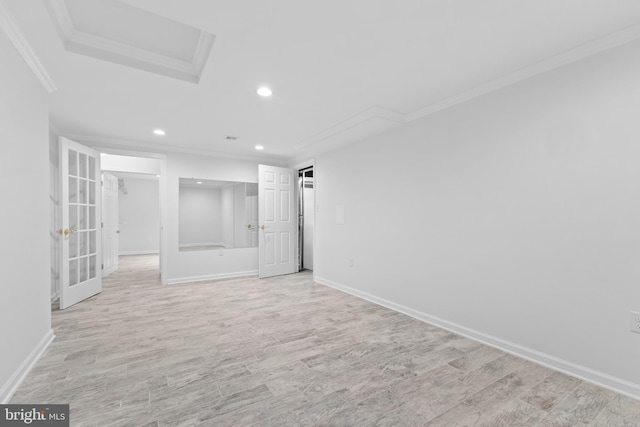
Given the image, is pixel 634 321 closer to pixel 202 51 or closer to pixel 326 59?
pixel 326 59

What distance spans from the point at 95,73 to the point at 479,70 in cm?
329

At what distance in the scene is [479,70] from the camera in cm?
239

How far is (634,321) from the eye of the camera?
73.3 inches

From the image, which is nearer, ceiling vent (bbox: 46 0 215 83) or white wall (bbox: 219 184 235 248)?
ceiling vent (bbox: 46 0 215 83)

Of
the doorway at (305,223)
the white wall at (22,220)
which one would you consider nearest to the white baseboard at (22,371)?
the white wall at (22,220)

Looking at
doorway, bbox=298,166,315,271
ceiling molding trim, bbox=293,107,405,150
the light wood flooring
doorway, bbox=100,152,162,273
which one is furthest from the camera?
doorway, bbox=100,152,162,273

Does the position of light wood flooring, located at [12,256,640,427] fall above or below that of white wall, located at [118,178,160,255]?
below

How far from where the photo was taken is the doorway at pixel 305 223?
6.32 meters

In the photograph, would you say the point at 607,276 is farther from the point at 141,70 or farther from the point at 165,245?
the point at 165,245

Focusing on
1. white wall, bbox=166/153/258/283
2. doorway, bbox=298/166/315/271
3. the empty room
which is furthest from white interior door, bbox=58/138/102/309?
doorway, bbox=298/166/315/271

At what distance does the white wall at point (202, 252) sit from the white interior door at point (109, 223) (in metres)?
1.86

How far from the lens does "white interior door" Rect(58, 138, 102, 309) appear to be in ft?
11.7

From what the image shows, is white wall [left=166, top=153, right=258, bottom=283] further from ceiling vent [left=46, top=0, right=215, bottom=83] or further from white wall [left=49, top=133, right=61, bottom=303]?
ceiling vent [left=46, top=0, right=215, bottom=83]

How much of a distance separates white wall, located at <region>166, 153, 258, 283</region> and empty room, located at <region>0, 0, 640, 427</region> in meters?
1.19
